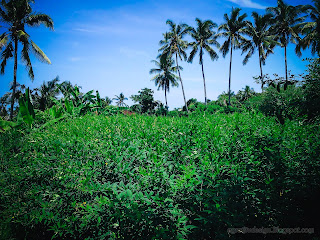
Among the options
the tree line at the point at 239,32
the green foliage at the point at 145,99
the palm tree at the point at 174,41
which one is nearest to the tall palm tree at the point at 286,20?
the tree line at the point at 239,32

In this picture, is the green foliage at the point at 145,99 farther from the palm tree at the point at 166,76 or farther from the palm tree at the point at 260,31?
the palm tree at the point at 260,31

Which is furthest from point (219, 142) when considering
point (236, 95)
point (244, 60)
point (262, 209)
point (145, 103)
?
point (236, 95)

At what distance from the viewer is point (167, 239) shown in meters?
1.82

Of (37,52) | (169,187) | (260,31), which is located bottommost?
(169,187)

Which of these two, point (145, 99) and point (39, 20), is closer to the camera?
point (39, 20)

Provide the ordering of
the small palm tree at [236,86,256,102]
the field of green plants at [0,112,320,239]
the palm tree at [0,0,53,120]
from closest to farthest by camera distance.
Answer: the field of green plants at [0,112,320,239], the palm tree at [0,0,53,120], the small palm tree at [236,86,256,102]

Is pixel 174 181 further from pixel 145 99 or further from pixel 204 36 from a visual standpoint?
pixel 145 99

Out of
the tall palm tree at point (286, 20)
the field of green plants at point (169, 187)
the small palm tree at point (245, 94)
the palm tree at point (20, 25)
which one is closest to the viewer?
the field of green plants at point (169, 187)

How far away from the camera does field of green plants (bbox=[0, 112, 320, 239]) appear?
209 cm

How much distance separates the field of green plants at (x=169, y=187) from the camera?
6.84 ft

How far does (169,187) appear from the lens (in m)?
2.33

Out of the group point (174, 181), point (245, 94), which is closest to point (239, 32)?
point (245, 94)

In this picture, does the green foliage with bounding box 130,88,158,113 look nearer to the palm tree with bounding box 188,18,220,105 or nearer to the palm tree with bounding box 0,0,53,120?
the palm tree with bounding box 188,18,220,105

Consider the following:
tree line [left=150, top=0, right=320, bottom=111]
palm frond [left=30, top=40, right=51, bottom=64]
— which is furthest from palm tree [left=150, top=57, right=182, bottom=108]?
palm frond [left=30, top=40, right=51, bottom=64]
